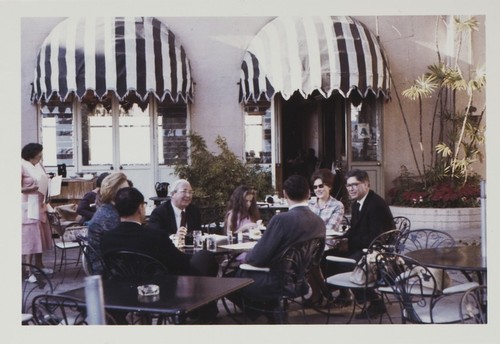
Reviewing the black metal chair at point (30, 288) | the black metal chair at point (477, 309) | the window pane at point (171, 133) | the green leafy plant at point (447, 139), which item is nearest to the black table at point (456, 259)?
the black metal chair at point (477, 309)

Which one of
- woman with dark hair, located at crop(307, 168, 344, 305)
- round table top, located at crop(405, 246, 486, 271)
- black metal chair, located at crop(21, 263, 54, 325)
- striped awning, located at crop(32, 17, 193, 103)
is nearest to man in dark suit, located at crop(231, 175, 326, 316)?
round table top, located at crop(405, 246, 486, 271)

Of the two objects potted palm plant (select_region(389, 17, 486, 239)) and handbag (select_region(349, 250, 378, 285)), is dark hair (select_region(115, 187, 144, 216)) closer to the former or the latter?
handbag (select_region(349, 250, 378, 285))

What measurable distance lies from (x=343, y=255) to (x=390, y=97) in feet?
17.7

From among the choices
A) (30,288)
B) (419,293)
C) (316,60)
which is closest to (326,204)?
(419,293)

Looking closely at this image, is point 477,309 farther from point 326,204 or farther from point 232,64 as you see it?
point 232,64

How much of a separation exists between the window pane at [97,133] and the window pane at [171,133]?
2.43ft

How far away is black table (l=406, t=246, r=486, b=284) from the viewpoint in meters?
4.46

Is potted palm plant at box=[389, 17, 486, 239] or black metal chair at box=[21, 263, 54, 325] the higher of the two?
potted palm plant at box=[389, 17, 486, 239]

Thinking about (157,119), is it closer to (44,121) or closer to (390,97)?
(44,121)

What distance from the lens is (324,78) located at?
1019cm

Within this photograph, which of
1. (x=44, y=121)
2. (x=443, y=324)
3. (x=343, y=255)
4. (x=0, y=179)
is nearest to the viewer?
(x=443, y=324)

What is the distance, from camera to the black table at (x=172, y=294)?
365 centimetres

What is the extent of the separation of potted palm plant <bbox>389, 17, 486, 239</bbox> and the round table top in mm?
5332

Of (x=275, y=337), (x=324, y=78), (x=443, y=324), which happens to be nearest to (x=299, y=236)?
(x=275, y=337)
